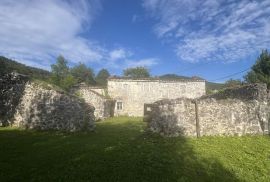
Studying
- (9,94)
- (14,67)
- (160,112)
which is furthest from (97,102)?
(14,67)

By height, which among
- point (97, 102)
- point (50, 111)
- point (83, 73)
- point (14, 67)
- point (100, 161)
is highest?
point (83, 73)

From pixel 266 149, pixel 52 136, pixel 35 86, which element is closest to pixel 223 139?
pixel 266 149

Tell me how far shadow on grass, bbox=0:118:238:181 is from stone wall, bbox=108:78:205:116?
27.7m

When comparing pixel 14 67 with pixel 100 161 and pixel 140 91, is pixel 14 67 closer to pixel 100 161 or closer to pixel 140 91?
pixel 140 91

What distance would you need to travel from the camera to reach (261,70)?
111ft

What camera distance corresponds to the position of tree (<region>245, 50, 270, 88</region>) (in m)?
32.9

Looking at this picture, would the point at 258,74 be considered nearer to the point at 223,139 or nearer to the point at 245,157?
the point at 223,139

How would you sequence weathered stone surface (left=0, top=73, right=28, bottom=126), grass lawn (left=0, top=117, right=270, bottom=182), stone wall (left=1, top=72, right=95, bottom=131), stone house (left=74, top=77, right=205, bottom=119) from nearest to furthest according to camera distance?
grass lawn (left=0, top=117, right=270, bottom=182)
stone wall (left=1, top=72, right=95, bottom=131)
weathered stone surface (left=0, top=73, right=28, bottom=126)
stone house (left=74, top=77, right=205, bottom=119)

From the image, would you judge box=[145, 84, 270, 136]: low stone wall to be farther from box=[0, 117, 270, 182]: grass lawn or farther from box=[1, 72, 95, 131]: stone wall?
box=[1, 72, 95, 131]: stone wall

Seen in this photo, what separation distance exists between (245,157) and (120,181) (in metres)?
6.41

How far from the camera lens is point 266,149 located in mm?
12367

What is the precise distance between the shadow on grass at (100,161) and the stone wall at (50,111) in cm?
279

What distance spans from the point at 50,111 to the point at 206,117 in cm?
1050

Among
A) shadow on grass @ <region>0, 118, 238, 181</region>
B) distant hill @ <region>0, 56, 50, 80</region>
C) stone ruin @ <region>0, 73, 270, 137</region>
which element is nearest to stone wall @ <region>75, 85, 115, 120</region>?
distant hill @ <region>0, 56, 50, 80</region>
